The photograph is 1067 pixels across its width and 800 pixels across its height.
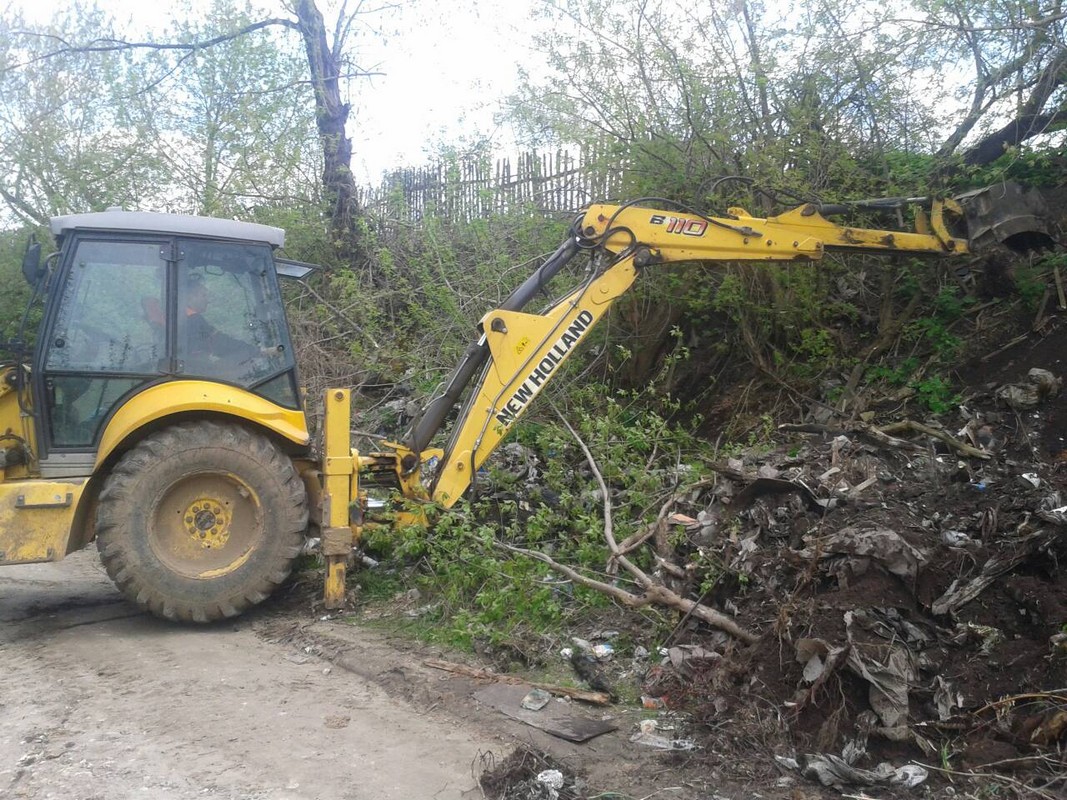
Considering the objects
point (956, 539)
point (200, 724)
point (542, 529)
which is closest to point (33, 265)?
point (200, 724)

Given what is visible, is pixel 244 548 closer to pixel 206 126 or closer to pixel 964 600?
pixel 964 600

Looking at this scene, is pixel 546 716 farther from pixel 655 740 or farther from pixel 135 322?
pixel 135 322

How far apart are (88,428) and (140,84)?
8611 mm

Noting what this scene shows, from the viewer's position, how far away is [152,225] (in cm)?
607

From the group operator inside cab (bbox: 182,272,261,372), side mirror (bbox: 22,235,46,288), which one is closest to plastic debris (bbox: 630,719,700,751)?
operator inside cab (bbox: 182,272,261,372)

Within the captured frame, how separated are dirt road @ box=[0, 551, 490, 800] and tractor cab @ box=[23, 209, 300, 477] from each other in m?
1.26

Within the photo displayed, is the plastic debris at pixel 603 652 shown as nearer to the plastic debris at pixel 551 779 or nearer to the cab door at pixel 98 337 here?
the plastic debris at pixel 551 779

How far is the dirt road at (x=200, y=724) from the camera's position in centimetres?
371

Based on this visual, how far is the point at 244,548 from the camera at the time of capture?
6105 mm

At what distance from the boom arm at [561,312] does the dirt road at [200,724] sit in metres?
1.70

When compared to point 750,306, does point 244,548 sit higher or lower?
lower

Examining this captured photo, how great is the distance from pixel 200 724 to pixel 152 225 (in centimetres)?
321

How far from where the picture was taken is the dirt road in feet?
12.2

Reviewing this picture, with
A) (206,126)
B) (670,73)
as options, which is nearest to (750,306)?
(670,73)
